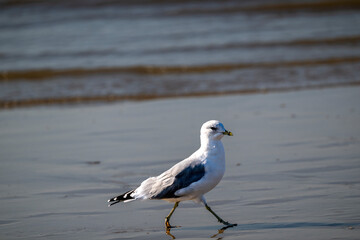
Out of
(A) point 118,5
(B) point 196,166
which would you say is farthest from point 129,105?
(A) point 118,5

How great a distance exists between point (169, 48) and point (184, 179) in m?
9.25

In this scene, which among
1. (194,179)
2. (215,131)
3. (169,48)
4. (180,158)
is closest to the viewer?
(194,179)

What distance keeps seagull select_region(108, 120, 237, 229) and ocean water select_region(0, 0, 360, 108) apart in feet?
15.9

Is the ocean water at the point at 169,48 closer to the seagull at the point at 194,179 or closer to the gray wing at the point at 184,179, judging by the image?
the seagull at the point at 194,179

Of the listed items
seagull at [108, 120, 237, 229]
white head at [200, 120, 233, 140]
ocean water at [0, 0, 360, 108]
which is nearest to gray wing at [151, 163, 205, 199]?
seagull at [108, 120, 237, 229]

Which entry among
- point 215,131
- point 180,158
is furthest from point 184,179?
point 180,158

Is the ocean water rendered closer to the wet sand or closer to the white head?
the wet sand

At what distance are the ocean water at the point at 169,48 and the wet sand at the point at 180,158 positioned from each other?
119 centimetres

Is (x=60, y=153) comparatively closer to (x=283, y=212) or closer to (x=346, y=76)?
(x=283, y=212)

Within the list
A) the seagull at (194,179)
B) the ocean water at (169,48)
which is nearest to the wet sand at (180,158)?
the seagull at (194,179)

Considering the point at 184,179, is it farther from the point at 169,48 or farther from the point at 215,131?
the point at 169,48

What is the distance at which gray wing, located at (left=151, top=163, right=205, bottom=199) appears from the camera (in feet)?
14.3

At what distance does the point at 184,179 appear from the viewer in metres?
4.37

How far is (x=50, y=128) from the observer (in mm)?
7910
